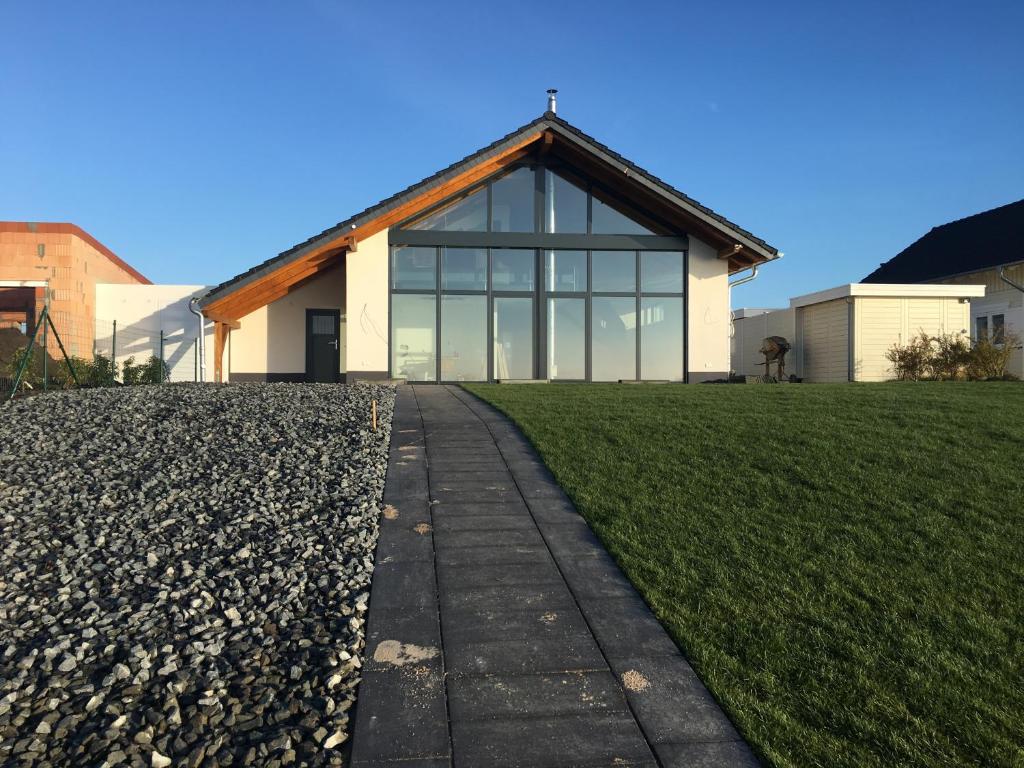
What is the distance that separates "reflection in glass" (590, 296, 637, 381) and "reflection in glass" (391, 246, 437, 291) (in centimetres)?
367

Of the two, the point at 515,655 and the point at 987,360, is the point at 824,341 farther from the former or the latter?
the point at 515,655

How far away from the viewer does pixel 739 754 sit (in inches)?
94.3

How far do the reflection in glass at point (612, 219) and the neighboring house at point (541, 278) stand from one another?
0.03 metres

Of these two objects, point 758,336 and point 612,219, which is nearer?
point 612,219

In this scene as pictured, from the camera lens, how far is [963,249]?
23.5 meters

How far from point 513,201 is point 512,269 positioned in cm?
153

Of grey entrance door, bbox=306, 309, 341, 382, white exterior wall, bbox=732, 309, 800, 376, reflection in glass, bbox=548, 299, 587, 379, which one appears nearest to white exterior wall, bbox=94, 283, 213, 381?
grey entrance door, bbox=306, 309, 341, 382

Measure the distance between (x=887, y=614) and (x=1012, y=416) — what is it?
5978 mm

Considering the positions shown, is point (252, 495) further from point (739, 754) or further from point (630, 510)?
point (739, 754)

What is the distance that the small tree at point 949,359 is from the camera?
15117 millimetres

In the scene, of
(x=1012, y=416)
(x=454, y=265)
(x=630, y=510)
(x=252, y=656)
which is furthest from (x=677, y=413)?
(x=454, y=265)

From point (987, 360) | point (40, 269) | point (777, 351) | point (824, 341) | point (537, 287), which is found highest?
point (40, 269)

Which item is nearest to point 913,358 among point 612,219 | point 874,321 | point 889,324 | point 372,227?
point 889,324

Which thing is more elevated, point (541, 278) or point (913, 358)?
point (541, 278)
